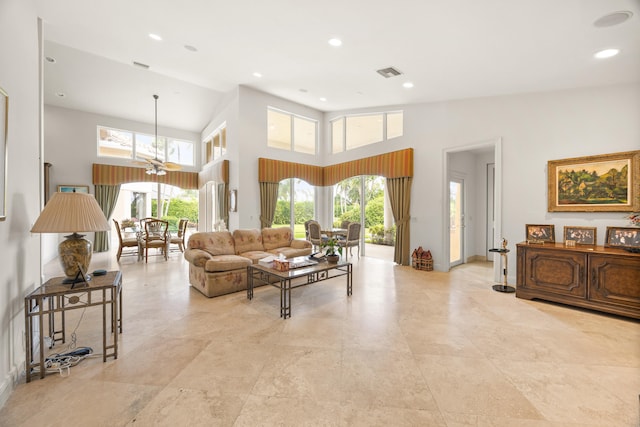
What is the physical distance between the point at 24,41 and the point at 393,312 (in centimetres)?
440

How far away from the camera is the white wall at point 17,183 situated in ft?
6.02

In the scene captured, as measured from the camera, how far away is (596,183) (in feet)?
12.1

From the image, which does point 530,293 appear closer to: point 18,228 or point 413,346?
point 413,346

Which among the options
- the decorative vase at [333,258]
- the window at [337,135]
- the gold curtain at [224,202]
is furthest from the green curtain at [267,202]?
the decorative vase at [333,258]

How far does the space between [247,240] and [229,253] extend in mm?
427

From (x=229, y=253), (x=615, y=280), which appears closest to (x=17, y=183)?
(x=229, y=253)

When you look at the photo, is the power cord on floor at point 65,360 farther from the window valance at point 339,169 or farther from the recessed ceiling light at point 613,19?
the recessed ceiling light at point 613,19

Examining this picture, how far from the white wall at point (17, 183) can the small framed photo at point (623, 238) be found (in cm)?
597

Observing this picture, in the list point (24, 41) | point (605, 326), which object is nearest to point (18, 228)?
point (24, 41)

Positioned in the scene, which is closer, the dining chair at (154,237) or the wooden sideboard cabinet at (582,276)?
the wooden sideboard cabinet at (582,276)

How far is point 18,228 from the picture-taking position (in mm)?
2078

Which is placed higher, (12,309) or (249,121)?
(249,121)

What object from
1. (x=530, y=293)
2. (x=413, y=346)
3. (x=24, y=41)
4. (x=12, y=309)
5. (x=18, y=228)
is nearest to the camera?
(x=12, y=309)

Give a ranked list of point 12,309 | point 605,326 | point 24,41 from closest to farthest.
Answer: point 12,309 → point 24,41 → point 605,326
